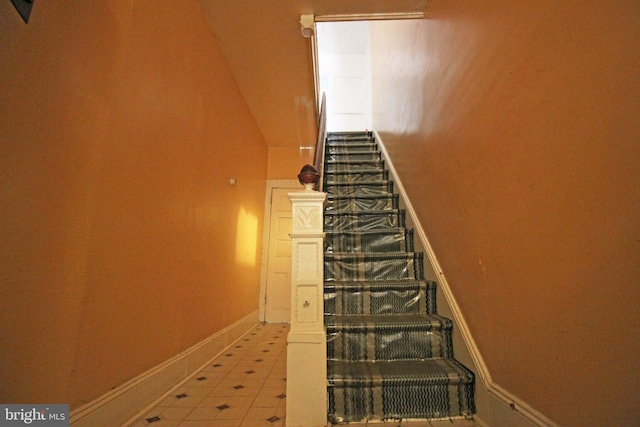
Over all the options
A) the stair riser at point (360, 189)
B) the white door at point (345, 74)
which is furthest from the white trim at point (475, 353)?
the white door at point (345, 74)

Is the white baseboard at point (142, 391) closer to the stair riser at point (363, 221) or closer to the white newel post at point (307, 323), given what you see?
the white newel post at point (307, 323)

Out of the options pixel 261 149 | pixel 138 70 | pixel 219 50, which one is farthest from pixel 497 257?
pixel 261 149

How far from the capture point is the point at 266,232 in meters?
4.23

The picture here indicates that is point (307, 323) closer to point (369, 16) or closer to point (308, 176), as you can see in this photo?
point (308, 176)

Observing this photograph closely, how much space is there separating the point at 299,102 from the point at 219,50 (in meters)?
1.17

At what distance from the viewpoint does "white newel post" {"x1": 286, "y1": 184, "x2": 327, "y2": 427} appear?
4.22 feet

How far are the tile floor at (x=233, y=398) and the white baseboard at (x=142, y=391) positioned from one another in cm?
5

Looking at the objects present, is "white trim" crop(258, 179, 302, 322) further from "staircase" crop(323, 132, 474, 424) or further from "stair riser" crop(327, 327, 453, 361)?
"stair riser" crop(327, 327, 453, 361)

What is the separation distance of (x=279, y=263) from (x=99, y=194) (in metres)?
3.08

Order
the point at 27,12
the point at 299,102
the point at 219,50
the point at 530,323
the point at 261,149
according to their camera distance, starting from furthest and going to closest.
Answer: the point at 261,149, the point at 299,102, the point at 219,50, the point at 530,323, the point at 27,12

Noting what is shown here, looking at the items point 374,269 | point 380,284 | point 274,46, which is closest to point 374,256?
point 374,269

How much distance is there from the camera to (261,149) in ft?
14.1

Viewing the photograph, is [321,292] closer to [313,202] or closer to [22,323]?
[313,202]

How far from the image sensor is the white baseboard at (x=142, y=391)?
3.76 feet
